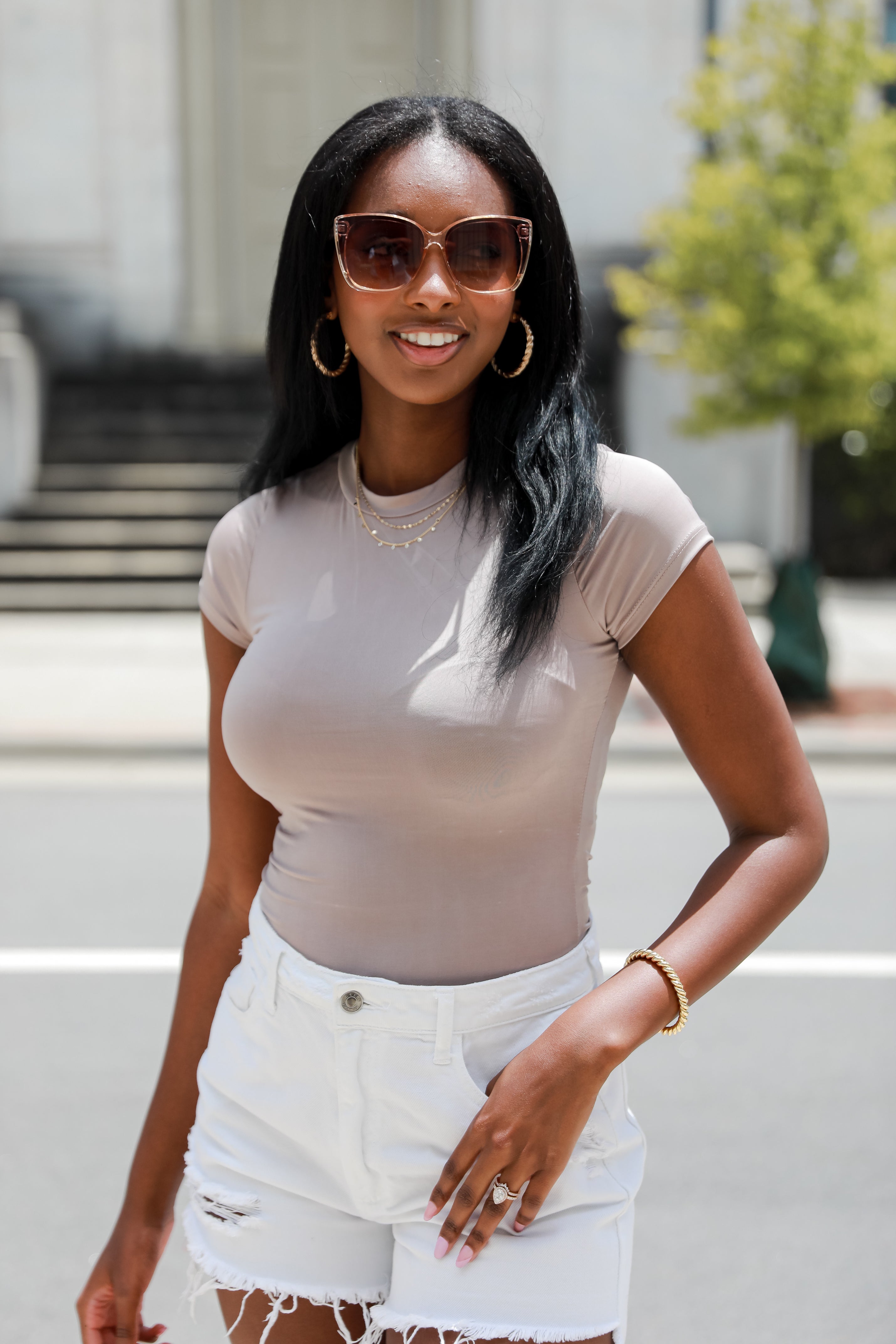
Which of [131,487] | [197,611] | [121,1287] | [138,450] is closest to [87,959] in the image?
[121,1287]

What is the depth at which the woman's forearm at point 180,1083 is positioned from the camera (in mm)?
1795

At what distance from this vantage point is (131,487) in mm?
13547

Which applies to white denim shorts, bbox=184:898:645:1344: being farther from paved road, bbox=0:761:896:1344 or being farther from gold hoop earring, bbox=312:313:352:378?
paved road, bbox=0:761:896:1344

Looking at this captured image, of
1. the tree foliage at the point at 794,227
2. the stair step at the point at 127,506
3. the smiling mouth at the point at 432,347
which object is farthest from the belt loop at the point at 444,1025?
the stair step at the point at 127,506

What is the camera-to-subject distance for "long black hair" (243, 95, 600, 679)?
4.93 ft

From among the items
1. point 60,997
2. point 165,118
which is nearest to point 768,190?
point 60,997

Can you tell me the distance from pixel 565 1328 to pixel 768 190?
879 centimetres

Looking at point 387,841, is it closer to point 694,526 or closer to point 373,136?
point 694,526

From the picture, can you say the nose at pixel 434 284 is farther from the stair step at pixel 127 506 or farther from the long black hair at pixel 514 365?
the stair step at pixel 127 506

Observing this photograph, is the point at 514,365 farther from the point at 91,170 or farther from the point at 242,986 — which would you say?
the point at 91,170

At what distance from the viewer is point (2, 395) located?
13406 mm

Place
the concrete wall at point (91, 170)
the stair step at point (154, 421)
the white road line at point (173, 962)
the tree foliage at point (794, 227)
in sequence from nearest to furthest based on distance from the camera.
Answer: the white road line at point (173, 962) → the tree foliage at point (794, 227) → the stair step at point (154, 421) → the concrete wall at point (91, 170)

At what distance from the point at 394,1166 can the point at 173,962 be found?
3705 mm

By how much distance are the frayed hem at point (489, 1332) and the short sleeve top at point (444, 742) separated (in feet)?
1.11
